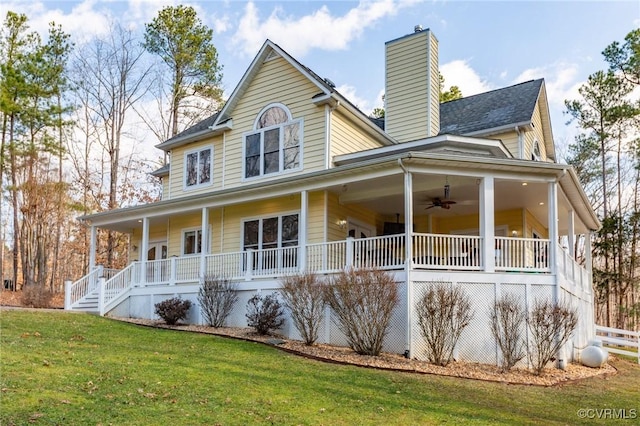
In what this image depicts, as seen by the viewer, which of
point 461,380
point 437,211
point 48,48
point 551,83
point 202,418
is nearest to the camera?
point 202,418

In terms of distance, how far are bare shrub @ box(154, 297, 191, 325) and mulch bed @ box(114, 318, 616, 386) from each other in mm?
2459

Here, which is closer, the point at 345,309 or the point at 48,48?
the point at 345,309

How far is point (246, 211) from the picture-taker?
1627 centimetres

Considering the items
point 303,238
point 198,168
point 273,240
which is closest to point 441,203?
point 303,238

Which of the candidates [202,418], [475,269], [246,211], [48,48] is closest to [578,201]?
[475,269]

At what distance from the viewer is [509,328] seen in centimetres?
1068

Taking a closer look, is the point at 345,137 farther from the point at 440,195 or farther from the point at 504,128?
the point at 504,128

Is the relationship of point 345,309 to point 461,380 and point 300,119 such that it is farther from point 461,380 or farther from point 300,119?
point 300,119

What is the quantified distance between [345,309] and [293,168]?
5763mm

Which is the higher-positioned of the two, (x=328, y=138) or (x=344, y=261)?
(x=328, y=138)

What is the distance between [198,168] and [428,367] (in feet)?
35.3

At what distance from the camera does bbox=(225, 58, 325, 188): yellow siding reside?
50.0 feet

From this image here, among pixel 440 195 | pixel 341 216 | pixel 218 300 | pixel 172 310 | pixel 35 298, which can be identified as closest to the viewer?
pixel 218 300

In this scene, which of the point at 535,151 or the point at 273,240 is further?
the point at 535,151
